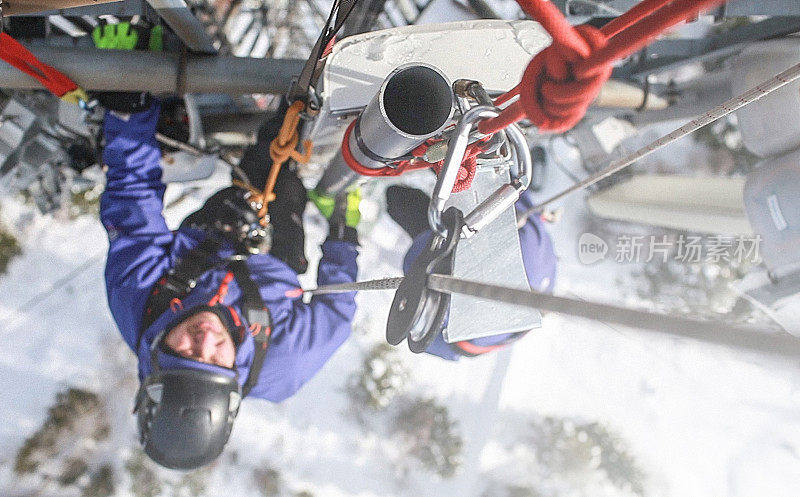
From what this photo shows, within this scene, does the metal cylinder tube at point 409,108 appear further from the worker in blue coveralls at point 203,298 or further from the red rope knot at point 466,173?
the worker in blue coveralls at point 203,298

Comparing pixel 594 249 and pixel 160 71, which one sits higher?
pixel 160 71

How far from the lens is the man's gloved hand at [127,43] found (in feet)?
4.91

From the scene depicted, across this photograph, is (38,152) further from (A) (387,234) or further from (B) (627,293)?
(B) (627,293)

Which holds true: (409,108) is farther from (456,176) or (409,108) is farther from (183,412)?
(183,412)

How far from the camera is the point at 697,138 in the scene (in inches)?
117

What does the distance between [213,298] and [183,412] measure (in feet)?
1.15

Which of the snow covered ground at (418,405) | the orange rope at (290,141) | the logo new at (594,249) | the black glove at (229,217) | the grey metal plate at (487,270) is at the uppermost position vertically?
the grey metal plate at (487,270)

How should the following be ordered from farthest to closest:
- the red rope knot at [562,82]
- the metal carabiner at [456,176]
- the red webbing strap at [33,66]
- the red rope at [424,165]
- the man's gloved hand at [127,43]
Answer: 1. the man's gloved hand at [127,43]
2. the red webbing strap at [33,66]
3. the red rope at [424,165]
4. the metal carabiner at [456,176]
5. the red rope knot at [562,82]

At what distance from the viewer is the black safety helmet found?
1421mm

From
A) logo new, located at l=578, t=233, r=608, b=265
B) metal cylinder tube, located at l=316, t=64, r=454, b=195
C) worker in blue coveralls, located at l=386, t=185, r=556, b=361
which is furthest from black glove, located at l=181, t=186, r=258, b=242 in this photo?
logo new, located at l=578, t=233, r=608, b=265


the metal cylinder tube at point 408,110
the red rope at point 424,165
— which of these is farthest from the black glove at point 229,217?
the metal cylinder tube at point 408,110

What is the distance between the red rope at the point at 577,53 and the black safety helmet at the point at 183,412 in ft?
4.20

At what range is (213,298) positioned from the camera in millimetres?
1561

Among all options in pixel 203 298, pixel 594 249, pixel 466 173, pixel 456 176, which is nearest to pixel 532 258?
pixel 594 249
